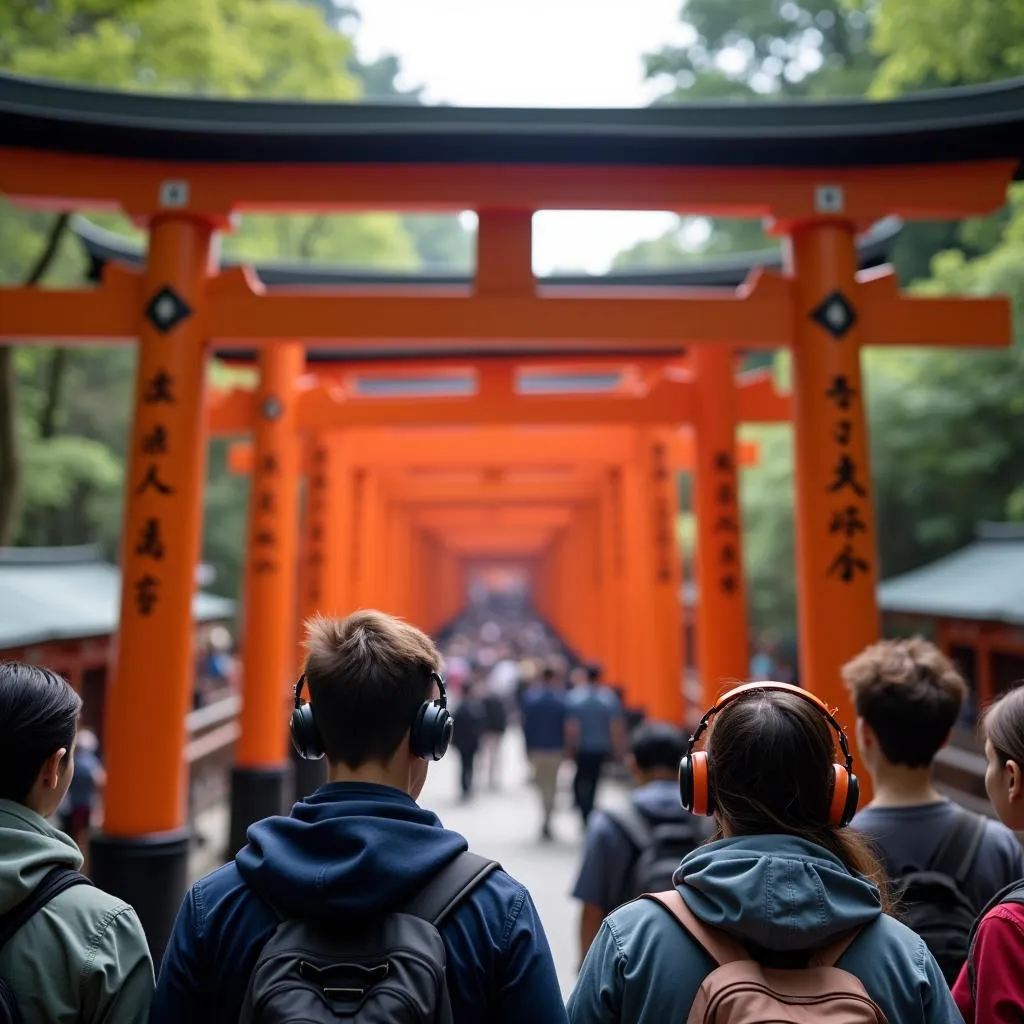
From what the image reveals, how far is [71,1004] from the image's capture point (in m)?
1.59

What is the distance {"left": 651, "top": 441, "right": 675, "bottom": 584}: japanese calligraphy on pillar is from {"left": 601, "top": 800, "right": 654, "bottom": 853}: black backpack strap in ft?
25.3

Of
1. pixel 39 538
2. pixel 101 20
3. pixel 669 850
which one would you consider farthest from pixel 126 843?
pixel 39 538

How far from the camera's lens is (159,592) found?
536 cm

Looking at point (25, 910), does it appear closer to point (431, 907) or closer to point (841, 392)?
point (431, 907)

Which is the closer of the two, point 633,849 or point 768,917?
point 768,917

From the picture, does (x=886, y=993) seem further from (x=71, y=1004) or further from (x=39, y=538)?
(x=39, y=538)

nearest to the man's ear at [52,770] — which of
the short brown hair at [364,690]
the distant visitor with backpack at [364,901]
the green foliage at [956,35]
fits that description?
the distant visitor with backpack at [364,901]

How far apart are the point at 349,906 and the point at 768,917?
2.04 ft

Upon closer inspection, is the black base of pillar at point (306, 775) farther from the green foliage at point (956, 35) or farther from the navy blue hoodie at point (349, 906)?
the green foliage at point (956, 35)

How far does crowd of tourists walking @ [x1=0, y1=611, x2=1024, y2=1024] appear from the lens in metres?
1.38

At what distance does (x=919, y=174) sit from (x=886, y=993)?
5.44 m

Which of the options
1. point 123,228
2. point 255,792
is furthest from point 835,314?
point 123,228

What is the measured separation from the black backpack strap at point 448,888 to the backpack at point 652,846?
1.61 meters

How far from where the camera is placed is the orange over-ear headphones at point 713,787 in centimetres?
153
